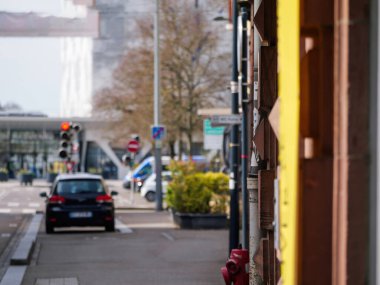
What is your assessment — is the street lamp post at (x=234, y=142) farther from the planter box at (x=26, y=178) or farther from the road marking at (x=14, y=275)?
the planter box at (x=26, y=178)

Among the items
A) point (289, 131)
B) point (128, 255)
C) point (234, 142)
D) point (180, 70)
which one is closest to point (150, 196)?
point (180, 70)

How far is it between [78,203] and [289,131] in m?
21.9

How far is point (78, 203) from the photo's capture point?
25641mm

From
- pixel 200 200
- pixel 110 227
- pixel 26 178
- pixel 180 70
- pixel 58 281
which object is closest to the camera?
pixel 58 281

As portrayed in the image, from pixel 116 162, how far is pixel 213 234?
7594cm

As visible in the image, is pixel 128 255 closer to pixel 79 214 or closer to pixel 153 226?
pixel 79 214

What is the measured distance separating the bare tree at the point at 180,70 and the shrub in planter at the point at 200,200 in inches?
1001

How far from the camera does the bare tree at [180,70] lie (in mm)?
53688

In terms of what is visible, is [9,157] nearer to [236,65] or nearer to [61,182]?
[61,182]

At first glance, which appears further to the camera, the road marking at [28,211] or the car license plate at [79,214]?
the road marking at [28,211]

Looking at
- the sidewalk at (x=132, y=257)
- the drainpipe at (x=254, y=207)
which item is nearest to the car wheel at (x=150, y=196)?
the sidewalk at (x=132, y=257)

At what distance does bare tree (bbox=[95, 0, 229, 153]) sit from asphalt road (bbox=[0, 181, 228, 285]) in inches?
935

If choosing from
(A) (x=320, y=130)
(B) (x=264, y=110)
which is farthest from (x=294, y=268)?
(B) (x=264, y=110)

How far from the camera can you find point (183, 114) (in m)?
54.5
